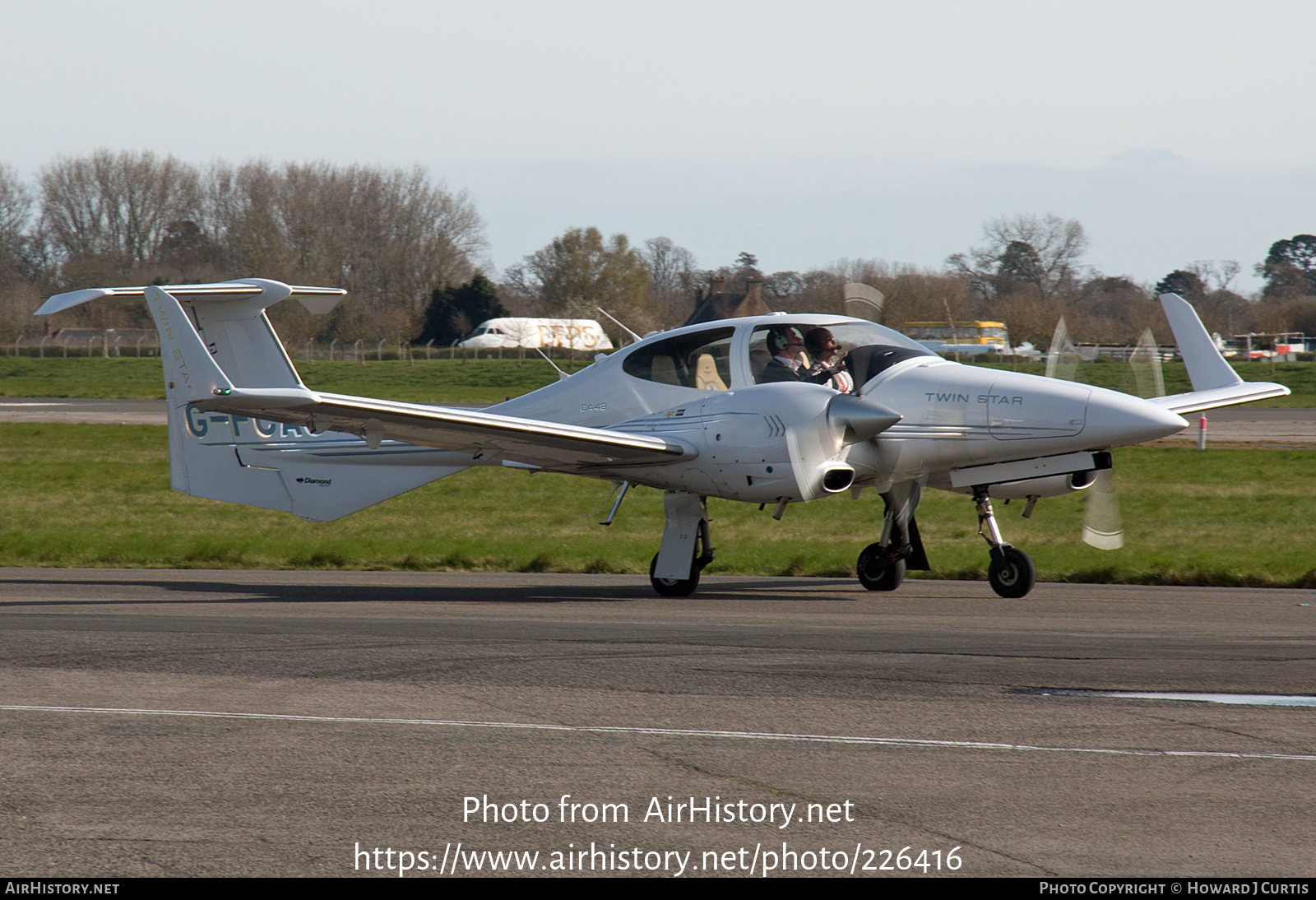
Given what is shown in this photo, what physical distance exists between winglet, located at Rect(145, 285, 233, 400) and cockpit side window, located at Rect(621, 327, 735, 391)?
4.08 meters

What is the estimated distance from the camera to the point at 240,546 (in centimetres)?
1775

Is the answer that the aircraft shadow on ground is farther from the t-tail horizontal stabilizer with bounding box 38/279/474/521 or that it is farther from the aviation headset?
the aviation headset

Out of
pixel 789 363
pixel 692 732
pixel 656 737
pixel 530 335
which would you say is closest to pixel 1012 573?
pixel 789 363

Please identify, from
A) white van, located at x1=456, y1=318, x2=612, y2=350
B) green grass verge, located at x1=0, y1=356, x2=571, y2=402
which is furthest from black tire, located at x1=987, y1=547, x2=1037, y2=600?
white van, located at x1=456, y1=318, x2=612, y2=350

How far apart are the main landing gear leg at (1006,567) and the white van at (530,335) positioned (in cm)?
5820

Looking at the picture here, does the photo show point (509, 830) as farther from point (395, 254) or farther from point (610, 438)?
point (395, 254)

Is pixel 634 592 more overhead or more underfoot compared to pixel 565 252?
more underfoot

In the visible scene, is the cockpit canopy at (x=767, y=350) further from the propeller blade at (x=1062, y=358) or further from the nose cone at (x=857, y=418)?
the propeller blade at (x=1062, y=358)

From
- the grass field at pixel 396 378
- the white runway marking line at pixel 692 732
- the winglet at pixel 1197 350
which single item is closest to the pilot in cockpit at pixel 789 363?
the winglet at pixel 1197 350

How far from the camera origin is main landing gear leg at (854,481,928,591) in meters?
12.0

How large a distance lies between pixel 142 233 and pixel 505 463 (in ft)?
276

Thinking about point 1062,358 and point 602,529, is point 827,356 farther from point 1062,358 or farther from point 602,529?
point 602,529

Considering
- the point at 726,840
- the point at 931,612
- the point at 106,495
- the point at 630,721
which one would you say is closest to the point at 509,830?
the point at 726,840

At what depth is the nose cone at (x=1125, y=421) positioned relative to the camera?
10.5 meters
